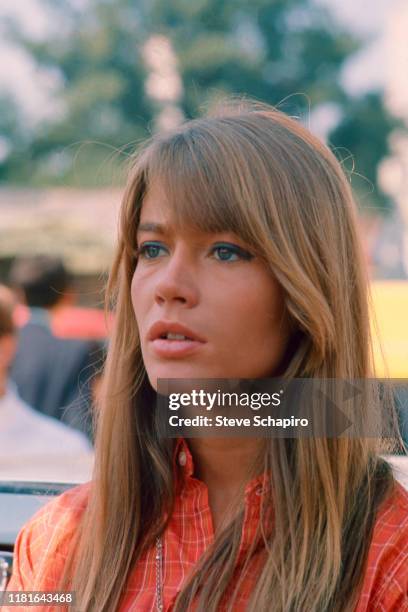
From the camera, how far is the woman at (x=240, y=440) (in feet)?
5.48

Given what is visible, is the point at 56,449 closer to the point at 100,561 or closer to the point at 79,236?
the point at 100,561

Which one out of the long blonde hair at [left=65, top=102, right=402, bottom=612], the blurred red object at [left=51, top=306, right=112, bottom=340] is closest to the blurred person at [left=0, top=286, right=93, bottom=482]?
the long blonde hair at [left=65, top=102, right=402, bottom=612]

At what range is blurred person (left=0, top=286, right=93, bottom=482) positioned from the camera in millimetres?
3496

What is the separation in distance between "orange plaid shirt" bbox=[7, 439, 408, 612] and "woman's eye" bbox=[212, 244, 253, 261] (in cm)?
39

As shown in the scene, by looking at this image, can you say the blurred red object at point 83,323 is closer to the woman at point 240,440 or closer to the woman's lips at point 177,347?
the woman at point 240,440

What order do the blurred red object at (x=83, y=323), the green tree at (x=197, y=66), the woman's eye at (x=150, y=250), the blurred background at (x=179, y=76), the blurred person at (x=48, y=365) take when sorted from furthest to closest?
the green tree at (x=197, y=66) < the blurred background at (x=179, y=76) < the blurred red object at (x=83, y=323) < the blurred person at (x=48, y=365) < the woman's eye at (x=150, y=250)

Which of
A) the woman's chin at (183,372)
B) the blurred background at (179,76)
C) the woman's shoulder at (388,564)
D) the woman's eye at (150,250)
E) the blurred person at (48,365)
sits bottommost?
the woman's shoulder at (388,564)

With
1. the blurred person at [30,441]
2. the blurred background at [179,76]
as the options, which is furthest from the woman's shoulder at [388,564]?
the blurred background at [179,76]

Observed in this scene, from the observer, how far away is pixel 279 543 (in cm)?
169

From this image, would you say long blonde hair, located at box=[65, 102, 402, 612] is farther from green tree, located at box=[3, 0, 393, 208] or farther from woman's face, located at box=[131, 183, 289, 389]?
green tree, located at box=[3, 0, 393, 208]

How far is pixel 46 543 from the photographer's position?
Result: 188 cm

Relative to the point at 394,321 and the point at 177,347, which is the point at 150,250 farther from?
the point at 394,321

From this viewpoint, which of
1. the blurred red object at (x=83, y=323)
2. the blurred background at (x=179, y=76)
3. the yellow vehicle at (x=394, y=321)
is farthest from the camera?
A: the blurred background at (x=179, y=76)

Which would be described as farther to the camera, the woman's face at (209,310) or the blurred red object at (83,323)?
the blurred red object at (83,323)
